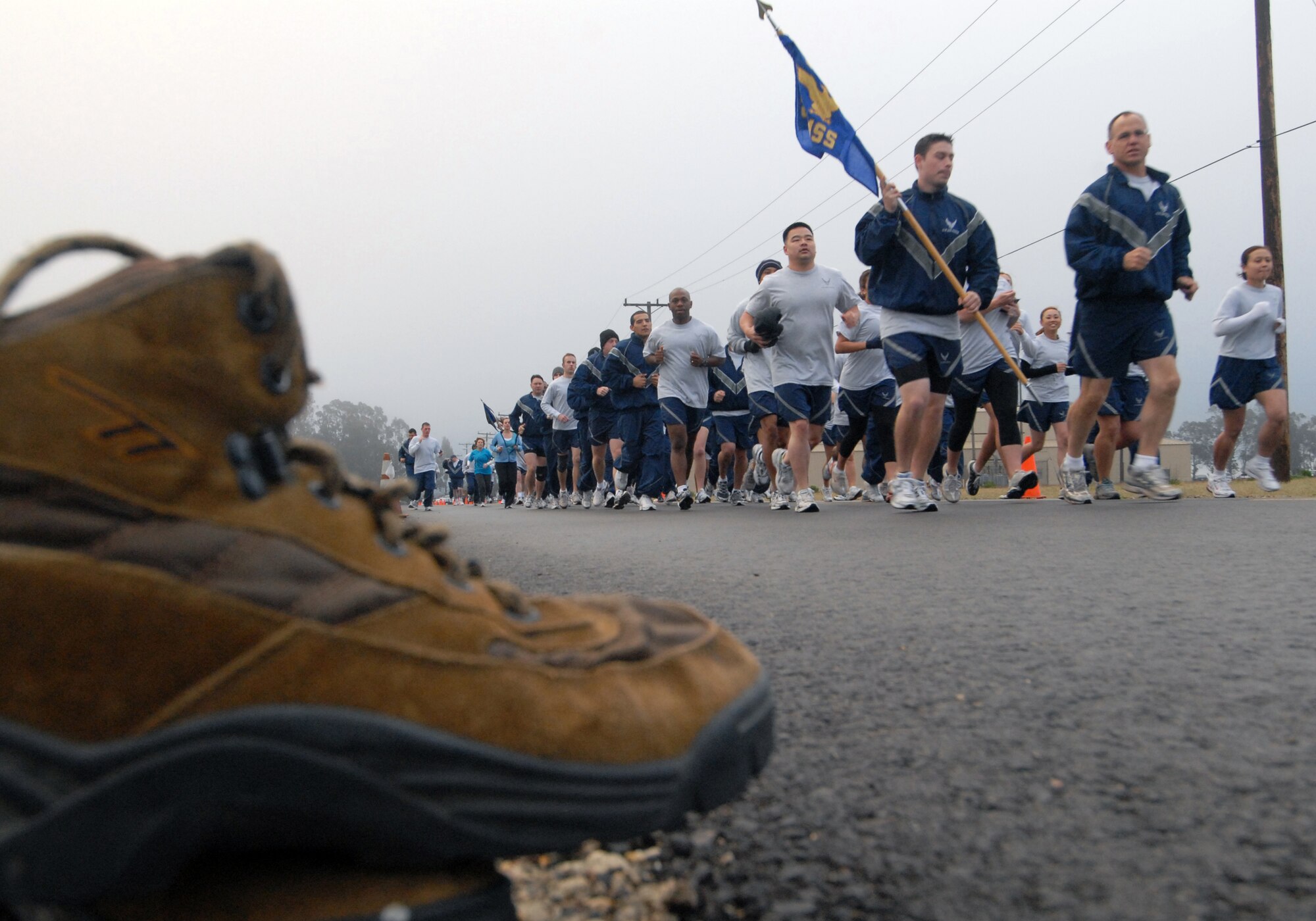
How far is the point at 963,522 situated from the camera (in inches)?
183

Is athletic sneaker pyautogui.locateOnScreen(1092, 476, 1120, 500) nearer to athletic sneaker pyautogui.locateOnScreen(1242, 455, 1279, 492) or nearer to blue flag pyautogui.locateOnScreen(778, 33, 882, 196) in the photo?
athletic sneaker pyautogui.locateOnScreen(1242, 455, 1279, 492)

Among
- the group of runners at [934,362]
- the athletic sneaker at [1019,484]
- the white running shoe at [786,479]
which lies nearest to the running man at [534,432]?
the group of runners at [934,362]

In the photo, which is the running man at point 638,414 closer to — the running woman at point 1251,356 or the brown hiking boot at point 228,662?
the running woman at point 1251,356

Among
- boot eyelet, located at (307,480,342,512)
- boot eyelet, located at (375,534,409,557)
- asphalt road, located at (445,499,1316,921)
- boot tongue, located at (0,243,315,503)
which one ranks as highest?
boot tongue, located at (0,243,315,503)

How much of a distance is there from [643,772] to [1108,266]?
5.70 m

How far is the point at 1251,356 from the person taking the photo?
7.40 metres

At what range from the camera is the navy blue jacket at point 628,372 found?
1063cm

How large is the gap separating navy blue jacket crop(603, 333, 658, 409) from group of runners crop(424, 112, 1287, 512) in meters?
0.02

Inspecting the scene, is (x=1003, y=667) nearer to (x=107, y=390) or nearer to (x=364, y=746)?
(x=364, y=746)

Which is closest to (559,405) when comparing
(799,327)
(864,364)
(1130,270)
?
(864,364)

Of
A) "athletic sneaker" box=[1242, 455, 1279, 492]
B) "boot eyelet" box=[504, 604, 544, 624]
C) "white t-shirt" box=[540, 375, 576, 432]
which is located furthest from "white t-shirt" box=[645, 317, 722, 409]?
"boot eyelet" box=[504, 604, 544, 624]

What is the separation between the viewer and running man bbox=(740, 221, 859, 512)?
729 cm

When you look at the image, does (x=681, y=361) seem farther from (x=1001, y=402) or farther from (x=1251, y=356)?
(x=1251, y=356)

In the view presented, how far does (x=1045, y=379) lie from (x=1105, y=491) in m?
3.11
